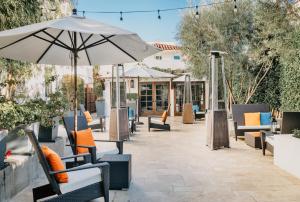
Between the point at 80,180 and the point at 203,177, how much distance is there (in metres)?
2.50

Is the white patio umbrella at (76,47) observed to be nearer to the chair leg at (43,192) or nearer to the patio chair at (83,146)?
the patio chair at (83,146)

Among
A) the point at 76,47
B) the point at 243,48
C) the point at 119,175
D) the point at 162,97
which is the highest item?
the point at 243,48

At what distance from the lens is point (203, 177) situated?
5.73 m

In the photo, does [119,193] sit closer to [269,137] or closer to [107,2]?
[269,137]

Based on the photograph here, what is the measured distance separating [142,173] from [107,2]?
39.3 feet

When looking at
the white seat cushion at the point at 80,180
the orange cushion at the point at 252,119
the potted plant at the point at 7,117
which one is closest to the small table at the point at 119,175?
the white seat cushion at the point at 80,180

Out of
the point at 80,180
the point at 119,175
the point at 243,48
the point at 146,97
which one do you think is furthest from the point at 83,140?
the point at 146,97

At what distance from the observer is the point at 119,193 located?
15.7ft

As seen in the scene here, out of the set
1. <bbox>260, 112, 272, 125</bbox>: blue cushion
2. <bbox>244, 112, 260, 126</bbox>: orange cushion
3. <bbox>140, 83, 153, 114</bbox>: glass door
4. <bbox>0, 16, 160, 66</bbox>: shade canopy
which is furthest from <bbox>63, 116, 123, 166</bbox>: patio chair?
<bbox>140, 83, 153, 114</bbox>: glass door

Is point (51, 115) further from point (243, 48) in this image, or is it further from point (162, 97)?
point (162, 97)

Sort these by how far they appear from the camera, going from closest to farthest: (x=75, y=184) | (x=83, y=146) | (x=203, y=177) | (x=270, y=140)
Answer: (x=75, y=184) < (x=83, y=146) < (x=203, y=177) < (x=270, y=140)

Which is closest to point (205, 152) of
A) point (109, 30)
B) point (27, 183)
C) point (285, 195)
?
point (285, 195)

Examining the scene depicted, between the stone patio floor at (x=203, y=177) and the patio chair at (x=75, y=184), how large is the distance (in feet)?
2.12

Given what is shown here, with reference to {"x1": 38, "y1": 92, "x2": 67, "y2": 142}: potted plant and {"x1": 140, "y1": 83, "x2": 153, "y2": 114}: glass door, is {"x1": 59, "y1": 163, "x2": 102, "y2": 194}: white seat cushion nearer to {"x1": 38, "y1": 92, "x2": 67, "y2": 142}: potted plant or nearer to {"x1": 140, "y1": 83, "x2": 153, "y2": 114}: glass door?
{"x1": 38, "y1": 92, "x2": 67, "y2": 142}: potted plant
